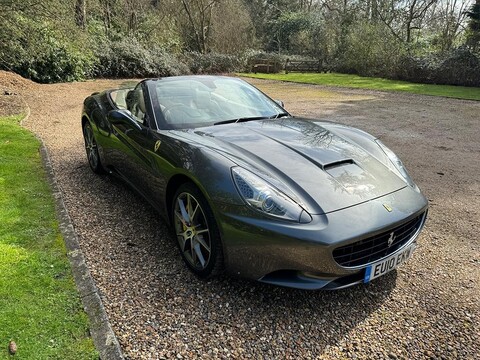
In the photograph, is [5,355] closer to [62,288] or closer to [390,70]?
[62,288]

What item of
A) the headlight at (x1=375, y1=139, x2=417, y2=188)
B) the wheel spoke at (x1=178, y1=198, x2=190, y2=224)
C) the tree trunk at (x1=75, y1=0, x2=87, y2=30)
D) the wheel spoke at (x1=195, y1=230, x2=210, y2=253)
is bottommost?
the wheel spoke at (x1=195, y1=230, x2=210, y2=253)

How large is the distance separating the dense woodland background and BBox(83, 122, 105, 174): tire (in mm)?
7255

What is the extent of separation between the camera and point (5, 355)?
2018 millimetres

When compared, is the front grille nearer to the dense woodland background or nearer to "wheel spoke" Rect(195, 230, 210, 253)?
"wheel spoke" Rect(195, 230, 210, 253)

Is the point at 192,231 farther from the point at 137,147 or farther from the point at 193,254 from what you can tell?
the point at 137,147

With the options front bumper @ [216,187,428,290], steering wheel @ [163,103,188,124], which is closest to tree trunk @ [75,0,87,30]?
steering wheel @ [163,103,188,124]

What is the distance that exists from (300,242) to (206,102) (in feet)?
6.71

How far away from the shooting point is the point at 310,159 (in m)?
2.79

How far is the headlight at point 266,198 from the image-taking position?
226 cm

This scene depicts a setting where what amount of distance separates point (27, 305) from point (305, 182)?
2.00 metres

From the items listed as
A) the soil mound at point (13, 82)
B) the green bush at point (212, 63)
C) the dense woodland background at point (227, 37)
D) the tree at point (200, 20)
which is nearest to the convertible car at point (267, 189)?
the dense woodland background at point (227, 37)

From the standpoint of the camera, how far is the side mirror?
138 inches

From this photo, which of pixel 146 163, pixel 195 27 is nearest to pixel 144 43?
pixel 195 27

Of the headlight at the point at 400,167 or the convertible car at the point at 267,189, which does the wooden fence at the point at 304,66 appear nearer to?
the convertible car at the point at 267,189
